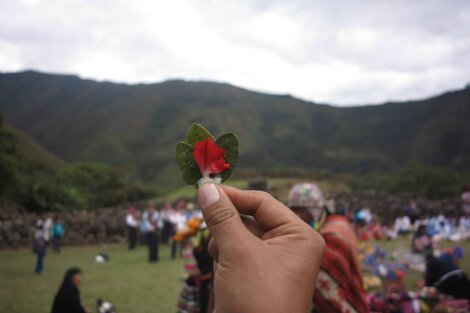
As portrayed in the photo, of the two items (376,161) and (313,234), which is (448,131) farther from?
(313,234)

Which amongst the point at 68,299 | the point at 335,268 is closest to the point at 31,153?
the point at 68,299

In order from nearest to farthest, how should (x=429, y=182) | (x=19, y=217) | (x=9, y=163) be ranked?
(x=9, y=163), (x=19, y=217), (x=429, y=182)

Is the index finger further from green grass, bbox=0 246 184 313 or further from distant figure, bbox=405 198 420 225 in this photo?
distant figure, bbox=405 198 420 225

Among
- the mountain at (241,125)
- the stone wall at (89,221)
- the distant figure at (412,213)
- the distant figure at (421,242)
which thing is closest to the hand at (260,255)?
the distant figure at (421,242)

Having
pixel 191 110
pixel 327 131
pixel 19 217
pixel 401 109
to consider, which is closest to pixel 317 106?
pixel 327 131

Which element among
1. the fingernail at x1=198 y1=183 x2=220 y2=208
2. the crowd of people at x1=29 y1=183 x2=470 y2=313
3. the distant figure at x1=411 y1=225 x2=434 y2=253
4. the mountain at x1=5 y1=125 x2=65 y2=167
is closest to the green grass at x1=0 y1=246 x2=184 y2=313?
the crowd of people at x1=29 y1=183 x2=470 y2=313

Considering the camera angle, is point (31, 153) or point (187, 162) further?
point (31, 153)

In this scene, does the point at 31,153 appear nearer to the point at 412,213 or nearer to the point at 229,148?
the point at 412,213
